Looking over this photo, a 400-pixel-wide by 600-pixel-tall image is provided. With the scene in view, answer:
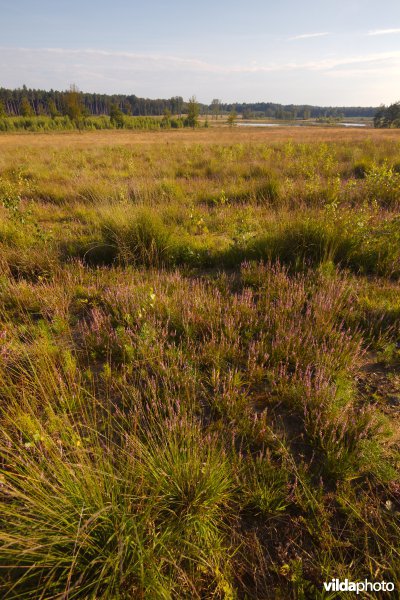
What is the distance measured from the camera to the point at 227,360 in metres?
2.82

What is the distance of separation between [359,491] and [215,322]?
1833 mm

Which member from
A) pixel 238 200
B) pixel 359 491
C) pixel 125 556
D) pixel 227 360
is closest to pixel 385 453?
pixel 359 491

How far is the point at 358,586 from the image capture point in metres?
1.41

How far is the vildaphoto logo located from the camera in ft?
4.57

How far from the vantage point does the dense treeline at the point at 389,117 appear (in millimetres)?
69250

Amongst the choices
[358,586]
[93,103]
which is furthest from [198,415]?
[93,103]

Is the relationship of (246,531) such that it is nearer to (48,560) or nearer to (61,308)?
(48,560)

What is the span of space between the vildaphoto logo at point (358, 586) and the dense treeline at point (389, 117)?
86.7 metres

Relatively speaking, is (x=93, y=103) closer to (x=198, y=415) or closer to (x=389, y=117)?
(x=389, y=117)

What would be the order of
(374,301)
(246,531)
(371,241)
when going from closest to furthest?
(246,531) → (374,301) → (371,241)

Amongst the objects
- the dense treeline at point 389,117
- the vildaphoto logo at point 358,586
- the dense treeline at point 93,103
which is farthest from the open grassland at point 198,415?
the dense treeline at point 93,103

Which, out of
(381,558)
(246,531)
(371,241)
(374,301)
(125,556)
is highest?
(371,241)

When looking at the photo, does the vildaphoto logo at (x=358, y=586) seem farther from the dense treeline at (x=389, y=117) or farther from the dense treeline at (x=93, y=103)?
the dense treeline at (x=93, y=103)

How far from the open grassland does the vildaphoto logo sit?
0.11ft
